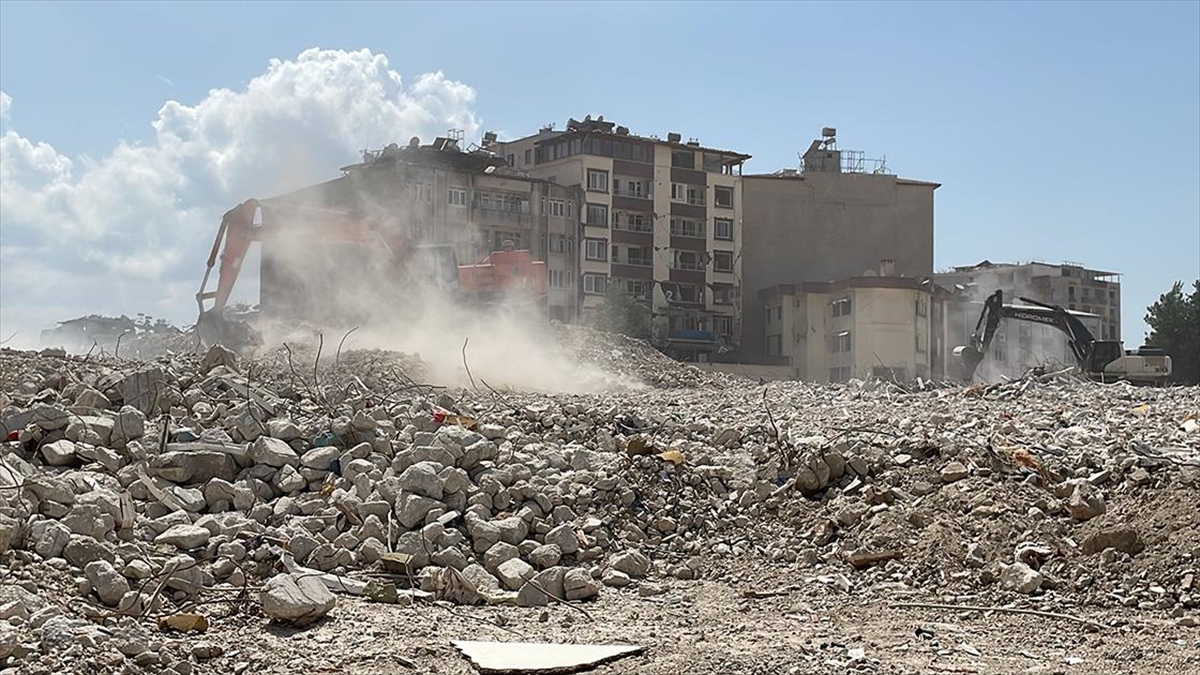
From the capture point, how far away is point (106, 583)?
736cm

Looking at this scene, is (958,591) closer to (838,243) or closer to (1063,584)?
(1063,584)

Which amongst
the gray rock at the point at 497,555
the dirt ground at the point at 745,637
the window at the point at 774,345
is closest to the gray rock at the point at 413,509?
the gray rock at the point at 497,555

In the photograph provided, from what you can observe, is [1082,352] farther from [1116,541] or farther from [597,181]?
[597,181]

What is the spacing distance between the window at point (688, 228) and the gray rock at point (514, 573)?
164ft

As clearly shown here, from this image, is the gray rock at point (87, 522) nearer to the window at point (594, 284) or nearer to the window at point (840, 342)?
the window at point (840, 342)

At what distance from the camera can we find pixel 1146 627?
7.55 meters

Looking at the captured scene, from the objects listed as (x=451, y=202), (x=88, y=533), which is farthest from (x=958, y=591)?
(x=451, y=202)

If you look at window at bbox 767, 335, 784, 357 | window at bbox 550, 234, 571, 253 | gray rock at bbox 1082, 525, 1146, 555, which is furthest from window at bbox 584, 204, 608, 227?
gray rock at bbox 1082, 525, 1146, 555

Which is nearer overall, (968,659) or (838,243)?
(968,659)

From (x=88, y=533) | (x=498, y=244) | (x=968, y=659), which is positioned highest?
(x=498, y=244)

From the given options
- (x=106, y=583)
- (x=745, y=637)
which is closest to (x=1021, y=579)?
(x=745, y=637)

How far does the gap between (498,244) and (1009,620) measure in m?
46.7

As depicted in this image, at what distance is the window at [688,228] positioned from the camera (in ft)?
190

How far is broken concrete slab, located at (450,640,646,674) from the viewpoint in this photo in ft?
21.6
